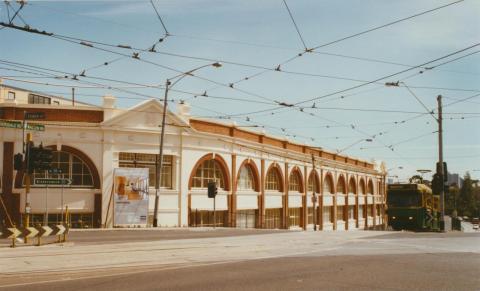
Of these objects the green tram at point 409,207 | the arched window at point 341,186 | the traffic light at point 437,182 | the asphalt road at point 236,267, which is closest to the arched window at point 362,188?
the arched window at point 341,186

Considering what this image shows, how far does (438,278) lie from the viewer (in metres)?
11.8

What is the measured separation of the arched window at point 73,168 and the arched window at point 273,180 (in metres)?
17.5

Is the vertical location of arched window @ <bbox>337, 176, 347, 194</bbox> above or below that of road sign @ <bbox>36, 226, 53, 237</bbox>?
above

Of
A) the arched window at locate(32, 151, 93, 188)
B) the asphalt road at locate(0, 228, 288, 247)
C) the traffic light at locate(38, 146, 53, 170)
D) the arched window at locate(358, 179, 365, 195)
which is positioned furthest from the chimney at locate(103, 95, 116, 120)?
the arched window at locate(358, 179, 365, 195)

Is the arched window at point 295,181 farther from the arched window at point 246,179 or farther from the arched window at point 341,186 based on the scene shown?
the arched window at point 341,186

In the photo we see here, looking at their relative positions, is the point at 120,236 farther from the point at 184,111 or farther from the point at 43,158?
the point at 184,111

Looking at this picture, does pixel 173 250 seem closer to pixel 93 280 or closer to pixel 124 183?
pixel 93 280

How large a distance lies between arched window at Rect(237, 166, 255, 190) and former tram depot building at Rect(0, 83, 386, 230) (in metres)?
0.09

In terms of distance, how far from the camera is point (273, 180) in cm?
4647

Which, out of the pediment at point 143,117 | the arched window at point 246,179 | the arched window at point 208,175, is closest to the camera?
the pediment at point 143,117

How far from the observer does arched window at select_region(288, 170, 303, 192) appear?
49656 millimetres

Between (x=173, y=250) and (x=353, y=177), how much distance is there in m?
51.5

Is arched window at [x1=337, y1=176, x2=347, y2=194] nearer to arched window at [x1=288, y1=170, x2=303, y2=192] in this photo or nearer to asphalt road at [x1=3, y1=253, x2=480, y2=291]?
arched window at [x1=288, y1=170, x2=303, y2=192]

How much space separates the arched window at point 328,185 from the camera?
188 ft
